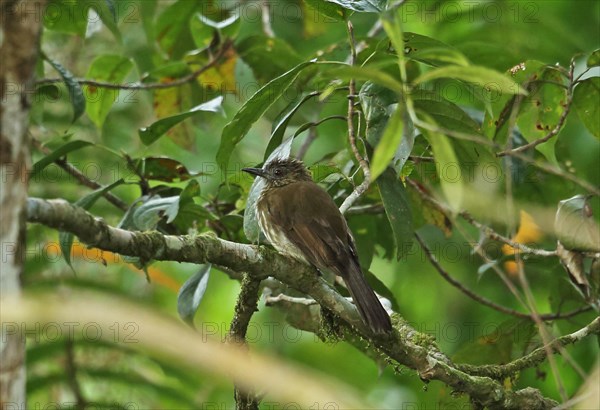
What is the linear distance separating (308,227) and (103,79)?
4.68ft

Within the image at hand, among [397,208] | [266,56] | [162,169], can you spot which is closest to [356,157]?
[397,208]

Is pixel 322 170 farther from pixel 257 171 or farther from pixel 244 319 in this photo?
pixel 244 319

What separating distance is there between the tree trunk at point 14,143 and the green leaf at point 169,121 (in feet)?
6.97

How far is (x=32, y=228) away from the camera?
5074 millimetres

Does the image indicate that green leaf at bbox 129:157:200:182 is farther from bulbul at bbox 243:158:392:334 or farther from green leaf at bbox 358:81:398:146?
green leaf at bbox 358:81:398:146

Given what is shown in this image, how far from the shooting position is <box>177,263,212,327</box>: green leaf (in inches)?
133

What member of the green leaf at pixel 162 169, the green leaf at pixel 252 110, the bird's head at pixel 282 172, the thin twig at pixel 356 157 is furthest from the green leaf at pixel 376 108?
the green leaf at pixel 162 169

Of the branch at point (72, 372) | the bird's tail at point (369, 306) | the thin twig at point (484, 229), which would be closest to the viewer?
the bird's tail at point (369, 306)

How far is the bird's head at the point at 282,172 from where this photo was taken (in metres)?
4.01

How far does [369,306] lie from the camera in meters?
3.01

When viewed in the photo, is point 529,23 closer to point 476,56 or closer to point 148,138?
point 476,56

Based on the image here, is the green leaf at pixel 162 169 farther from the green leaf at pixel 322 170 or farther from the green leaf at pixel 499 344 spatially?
the green leaf at pixel 499 344

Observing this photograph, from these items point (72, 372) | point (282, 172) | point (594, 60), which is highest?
point (594, 60)

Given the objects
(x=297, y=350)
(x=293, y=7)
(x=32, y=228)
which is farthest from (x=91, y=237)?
(x=293, y=7)
